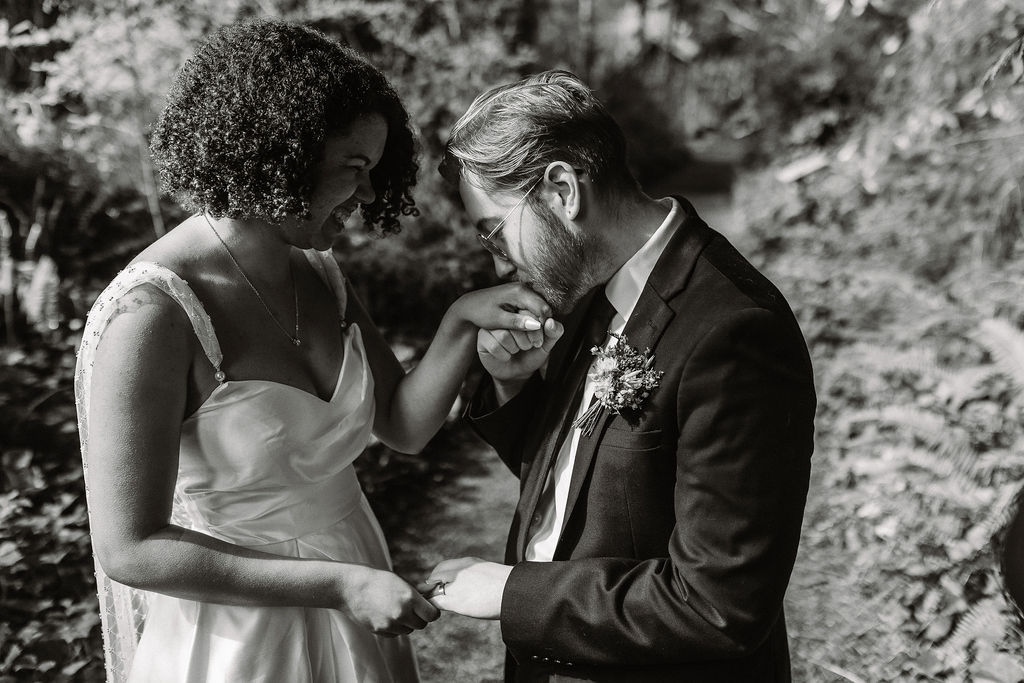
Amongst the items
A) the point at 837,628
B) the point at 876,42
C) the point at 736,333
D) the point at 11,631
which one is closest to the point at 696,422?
the point at 736,333

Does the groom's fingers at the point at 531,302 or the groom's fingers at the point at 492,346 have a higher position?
the groom's fingers at the point at 531,302

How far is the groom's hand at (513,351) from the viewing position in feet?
6.66

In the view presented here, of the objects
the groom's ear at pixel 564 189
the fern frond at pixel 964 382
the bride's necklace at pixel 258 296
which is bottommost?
the bride's necklace at pixel 258 296

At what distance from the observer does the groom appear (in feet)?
5.21

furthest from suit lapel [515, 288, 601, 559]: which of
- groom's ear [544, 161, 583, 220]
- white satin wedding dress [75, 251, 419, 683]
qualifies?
white satin wedding dress [75, 251, 419, 683]

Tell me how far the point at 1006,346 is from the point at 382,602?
12.9ft

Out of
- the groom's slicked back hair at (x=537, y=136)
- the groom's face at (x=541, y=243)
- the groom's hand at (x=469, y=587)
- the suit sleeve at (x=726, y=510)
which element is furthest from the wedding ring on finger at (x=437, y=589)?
the groom's slicked back hair at (x=537, y=136)

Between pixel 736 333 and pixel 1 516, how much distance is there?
356 cm

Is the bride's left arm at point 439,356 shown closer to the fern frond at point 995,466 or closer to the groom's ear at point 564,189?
the groom's ear at point 564,189

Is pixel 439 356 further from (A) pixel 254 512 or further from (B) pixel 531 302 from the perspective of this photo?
(A) pixel 254 512

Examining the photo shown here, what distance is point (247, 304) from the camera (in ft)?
6.51

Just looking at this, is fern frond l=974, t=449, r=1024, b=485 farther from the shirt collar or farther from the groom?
the shirt collar

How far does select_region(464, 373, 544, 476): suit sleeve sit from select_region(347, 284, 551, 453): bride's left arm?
0.09 meters

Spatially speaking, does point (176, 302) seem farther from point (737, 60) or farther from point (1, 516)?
point (737, 60)
